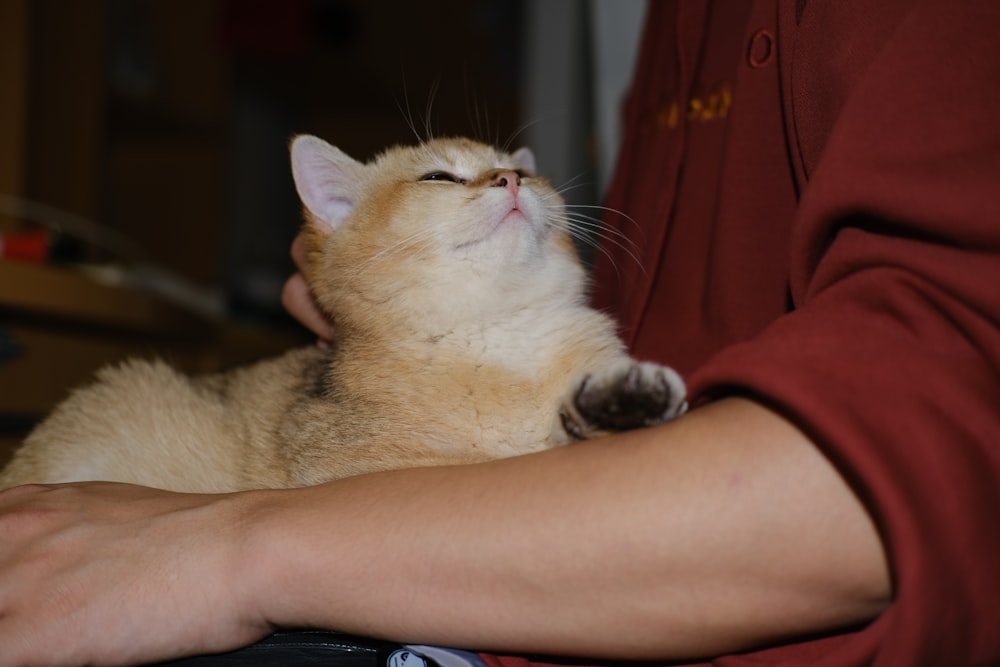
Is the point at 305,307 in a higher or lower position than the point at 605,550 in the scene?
higher

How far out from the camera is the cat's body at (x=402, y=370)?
1.10m

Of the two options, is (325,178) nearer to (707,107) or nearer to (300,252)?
(300,252)

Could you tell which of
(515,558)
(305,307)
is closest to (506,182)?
(305,307)

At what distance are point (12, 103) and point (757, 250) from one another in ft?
7.51

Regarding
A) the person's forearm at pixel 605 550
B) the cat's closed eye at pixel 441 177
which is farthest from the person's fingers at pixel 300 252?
the person's forearm at pixel 605 550

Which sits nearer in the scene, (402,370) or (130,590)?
(130,590)

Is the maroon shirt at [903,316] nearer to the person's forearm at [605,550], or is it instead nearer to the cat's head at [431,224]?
the person's forearm at [605,550]

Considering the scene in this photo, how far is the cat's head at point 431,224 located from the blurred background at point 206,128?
0.13 meters

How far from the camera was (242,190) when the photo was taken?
4.24 metres

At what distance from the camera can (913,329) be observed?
672mm

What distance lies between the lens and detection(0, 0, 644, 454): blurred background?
2.16m

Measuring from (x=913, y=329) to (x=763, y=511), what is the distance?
201mm

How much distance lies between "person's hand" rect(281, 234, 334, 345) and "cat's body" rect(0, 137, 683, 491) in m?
0.05

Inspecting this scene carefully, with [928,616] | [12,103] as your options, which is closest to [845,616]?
[928,616]
